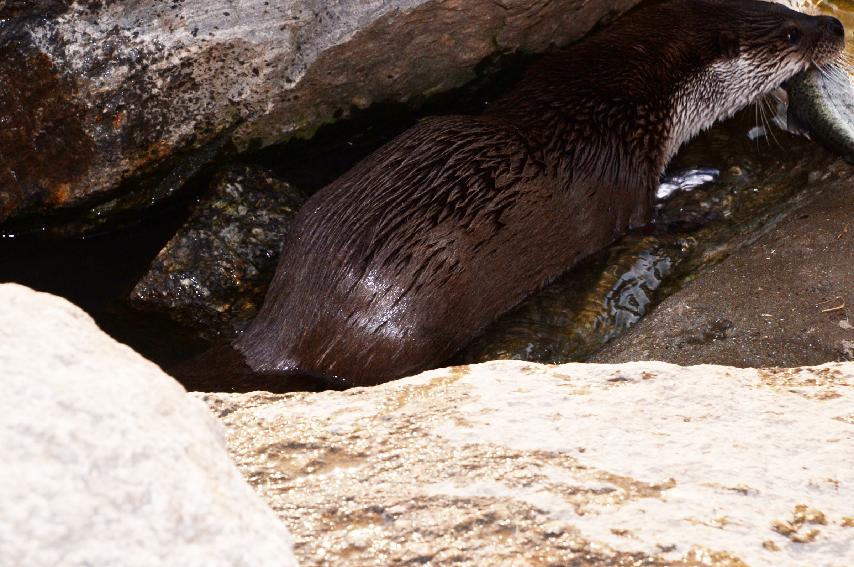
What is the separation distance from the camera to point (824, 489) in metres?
1.59

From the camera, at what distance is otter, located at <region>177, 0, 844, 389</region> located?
2941 millimetres

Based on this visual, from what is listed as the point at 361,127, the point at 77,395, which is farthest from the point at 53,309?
the point at 361,127

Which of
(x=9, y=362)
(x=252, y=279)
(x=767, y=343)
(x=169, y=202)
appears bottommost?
(x=767, y=343)

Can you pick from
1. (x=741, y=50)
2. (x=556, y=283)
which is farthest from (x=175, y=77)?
(x=741, y=50)

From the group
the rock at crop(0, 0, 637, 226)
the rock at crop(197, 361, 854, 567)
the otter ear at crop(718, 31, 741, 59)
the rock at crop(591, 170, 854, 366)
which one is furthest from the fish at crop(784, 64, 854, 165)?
the rock at crop(197, 361, 854, 567)

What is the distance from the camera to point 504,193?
10.6ft

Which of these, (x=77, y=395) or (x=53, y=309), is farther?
(x=53, y=309)

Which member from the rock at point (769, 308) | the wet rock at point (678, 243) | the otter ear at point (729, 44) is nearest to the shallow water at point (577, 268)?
the wet rock at point (678, 243)

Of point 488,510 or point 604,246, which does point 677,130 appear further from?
point 488,510

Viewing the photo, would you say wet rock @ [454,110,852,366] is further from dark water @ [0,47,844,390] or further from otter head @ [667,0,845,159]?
otter head @ [667,0,845,159]

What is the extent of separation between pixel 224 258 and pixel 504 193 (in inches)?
37.3

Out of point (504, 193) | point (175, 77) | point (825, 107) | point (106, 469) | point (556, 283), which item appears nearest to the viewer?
point (106, 469)

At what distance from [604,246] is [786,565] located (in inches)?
91.3

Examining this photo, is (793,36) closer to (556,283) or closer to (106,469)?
(556,283)
